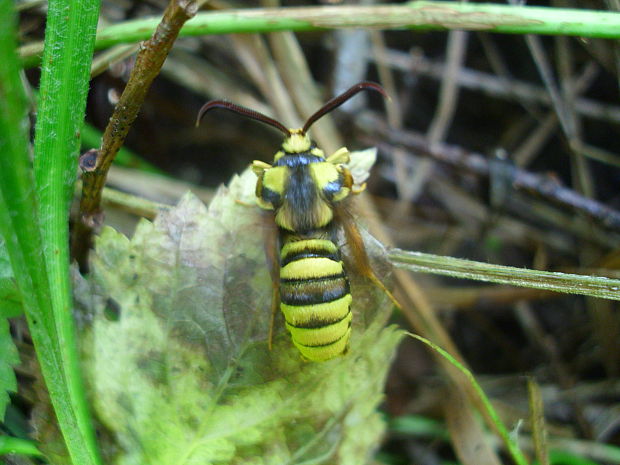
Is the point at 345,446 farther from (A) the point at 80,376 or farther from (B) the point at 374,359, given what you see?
(A) the point at 80,376

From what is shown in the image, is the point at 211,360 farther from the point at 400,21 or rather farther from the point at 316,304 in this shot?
the point at 400,21

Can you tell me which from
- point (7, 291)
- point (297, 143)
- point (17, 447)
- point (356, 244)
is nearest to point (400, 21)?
point (297, 143)

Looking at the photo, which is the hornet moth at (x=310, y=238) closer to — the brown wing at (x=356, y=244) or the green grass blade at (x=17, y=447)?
the brown wing at (x=356, y=244)

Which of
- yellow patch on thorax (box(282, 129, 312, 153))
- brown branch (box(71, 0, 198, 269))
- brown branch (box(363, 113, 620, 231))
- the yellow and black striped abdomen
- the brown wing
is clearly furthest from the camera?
brown branch (box(363, 113, 620, 231))

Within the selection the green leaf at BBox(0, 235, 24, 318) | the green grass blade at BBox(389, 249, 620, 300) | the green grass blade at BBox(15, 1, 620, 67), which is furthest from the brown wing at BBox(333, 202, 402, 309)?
the green leaf at BBox(0, 235, 24, 318)

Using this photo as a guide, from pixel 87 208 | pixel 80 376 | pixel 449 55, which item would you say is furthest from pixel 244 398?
pixel 449 55

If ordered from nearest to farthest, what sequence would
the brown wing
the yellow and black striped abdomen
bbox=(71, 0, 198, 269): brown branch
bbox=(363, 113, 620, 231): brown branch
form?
bbox=(71, 0, 198, 269): brown branch → the yellow and black striped abdomen → the brown wing → bbox=(363, 113, 620, 231): brown branch

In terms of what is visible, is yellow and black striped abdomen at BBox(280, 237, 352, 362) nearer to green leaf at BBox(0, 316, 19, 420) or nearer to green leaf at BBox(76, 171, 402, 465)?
green leaf at BBox(76, 171, 402, 465)
